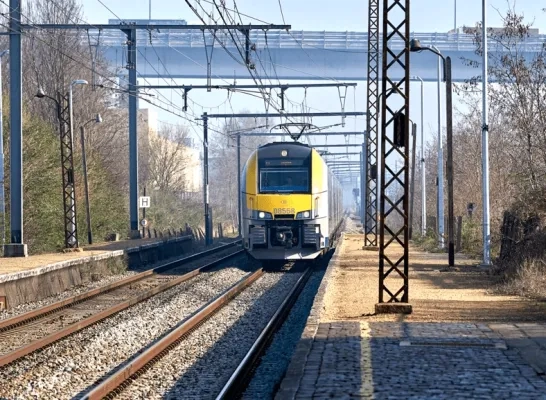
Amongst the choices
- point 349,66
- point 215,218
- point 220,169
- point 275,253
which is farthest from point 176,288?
point 220,169

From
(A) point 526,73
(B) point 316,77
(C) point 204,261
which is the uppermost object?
(B) point 316,77

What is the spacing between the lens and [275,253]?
28797mm

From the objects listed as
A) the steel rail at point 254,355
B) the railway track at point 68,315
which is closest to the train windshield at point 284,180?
the railway track at point 68,315

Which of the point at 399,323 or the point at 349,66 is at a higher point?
the point at 349,66

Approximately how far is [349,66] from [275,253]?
28.3 m

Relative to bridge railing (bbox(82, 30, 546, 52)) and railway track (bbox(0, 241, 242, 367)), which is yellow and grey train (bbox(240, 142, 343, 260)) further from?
bridge railing (bbox(82, 30, 546, 52))

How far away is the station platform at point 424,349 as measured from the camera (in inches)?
361

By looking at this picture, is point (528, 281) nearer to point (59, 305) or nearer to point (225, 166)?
point (59, 305)

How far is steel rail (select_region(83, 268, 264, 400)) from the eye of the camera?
33.8ft

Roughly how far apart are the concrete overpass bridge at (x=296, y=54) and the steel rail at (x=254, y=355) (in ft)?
112

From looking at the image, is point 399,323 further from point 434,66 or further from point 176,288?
point 434,66

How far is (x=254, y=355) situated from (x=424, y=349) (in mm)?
2415

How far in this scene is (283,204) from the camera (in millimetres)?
28594

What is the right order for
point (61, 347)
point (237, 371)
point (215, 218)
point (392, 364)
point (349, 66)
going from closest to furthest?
point (392, 364) < point (237, 371) < point (61, 347) < point (349, 66) < point (215, 218)
